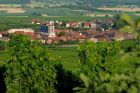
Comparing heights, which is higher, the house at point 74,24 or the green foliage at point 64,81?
the green foliage at point 64,81

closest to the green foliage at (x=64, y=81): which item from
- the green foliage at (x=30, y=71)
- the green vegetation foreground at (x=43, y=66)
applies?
the green vegetation foreground at (x=43, y=66)

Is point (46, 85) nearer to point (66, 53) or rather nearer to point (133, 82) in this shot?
point (133, 82)

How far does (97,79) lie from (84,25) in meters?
99.3

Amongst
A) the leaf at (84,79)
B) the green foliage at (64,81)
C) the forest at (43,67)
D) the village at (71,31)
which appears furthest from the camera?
the village at (71,31)

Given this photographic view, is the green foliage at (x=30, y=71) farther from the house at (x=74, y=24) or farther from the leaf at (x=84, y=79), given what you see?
the house at (x=74, y=24)

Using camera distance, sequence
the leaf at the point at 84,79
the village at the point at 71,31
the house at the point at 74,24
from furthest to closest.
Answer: the house at the point at 74,24, the village at the point at 71,31, the leaf at the point at 84,79

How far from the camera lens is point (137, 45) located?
16.4 ft

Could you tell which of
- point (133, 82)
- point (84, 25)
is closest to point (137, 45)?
point (133, 82)

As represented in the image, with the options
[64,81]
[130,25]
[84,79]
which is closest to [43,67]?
[64,81]

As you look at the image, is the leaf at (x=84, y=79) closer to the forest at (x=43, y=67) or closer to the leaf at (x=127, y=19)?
the leaf at (x=127, y=19)

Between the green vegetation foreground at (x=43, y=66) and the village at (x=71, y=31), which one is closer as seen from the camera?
the green vegetation foreground at (x=43, y=66)

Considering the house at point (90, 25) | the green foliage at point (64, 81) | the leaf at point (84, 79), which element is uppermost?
the leaf at point (84, 79)

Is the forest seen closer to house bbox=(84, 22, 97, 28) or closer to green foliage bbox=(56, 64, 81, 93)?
green foliage bbox=(56, 64, 81, 93)

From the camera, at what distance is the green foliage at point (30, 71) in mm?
19562
